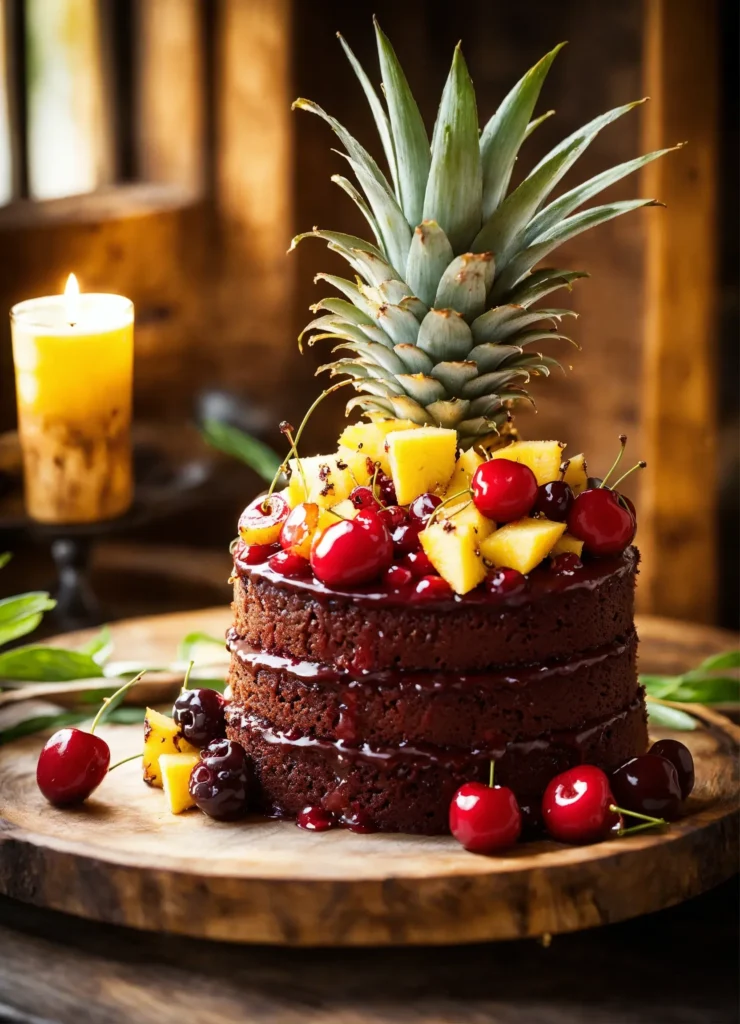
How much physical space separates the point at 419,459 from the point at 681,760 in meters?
0.65

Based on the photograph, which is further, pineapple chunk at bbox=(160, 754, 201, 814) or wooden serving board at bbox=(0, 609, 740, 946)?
pineapple chunk at bbox=(160, 754, 201, 814)

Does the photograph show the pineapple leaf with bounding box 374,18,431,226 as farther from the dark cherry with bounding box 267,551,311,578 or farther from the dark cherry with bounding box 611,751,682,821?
the dark cherry with bounding box 611,751,682,821

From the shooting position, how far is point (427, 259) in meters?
2.33

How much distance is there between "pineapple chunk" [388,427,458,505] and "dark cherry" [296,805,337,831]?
0.51 meters

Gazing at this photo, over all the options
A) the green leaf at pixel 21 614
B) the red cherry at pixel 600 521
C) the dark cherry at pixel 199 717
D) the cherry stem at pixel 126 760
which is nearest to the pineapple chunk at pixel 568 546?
the red cherry at pixel 600 521

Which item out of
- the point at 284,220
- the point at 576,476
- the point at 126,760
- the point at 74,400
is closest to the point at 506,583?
the point at 576,476

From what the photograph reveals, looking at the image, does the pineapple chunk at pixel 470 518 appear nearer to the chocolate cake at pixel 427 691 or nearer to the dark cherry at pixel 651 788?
the chocolate cake at pixel 427 691

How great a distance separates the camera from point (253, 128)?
5.71 metres

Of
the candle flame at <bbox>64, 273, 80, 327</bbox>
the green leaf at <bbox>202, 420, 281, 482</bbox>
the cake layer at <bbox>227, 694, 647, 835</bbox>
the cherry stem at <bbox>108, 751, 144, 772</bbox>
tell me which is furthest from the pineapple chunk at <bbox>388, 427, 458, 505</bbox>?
the green leaf at <bbox>202, 420, 281, 482</bbox>

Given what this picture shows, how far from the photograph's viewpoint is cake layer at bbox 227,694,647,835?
2.26 meters

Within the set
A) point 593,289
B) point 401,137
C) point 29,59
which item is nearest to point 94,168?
point 29,59

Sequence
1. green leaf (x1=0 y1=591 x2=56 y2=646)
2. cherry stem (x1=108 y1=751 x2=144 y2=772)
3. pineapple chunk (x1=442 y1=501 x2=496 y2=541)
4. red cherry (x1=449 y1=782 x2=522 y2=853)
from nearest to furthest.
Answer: red cherry (x1=449 y1=782 x2=522 y2=853) < pineapple chunk (x1=442 y1=501 x2=496 y2=541) < cherry stem (x1=108 y1=751 x2=144 y2=772) < green leaf (x1=0 y1=591 x2=56 y2=646)

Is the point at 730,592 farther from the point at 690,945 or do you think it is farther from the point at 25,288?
the point at 690,945

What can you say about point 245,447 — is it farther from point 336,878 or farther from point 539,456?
point 336,878
